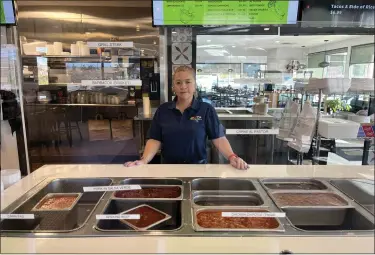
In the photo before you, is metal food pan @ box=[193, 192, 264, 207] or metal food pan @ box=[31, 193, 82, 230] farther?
metal food pan @ box=[193, 192, 264, 207]

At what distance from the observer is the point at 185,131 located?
6.29 ft

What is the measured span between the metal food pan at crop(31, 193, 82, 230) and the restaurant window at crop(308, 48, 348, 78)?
209 centimetres

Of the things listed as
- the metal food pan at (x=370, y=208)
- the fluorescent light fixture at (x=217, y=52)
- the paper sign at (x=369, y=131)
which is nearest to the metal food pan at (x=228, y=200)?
the metal food pan at (x=370, y=208)

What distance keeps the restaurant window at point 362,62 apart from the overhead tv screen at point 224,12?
2.09 feet

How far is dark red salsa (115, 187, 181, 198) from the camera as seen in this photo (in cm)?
134

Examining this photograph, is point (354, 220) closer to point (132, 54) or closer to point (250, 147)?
point (250, 147)

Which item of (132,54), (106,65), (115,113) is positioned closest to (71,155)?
(115,113)

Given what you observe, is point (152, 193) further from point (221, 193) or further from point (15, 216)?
point (15, 216)

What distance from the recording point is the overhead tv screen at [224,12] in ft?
7.84

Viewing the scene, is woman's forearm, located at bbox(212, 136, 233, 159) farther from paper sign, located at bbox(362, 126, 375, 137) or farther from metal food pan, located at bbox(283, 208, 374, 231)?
paper sign, located at bbox(362, 126, 375, 137)

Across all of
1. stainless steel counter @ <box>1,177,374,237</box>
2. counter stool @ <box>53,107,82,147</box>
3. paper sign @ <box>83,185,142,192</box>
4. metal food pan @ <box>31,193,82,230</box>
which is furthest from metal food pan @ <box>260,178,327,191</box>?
counter stool @ <box>53,107,82,147</box>

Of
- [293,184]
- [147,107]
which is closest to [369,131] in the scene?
[293,184]

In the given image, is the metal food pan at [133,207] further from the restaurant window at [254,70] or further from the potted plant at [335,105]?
the restaurant window at [254,70]

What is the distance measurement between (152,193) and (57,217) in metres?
0.44
